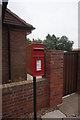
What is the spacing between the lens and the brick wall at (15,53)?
425 cm

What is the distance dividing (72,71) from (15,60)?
3.25m

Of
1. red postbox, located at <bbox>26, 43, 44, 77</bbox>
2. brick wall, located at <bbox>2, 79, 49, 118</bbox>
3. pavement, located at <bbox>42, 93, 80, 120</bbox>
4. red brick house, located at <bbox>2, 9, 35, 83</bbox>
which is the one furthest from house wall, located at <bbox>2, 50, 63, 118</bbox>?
red brick house, located at <bbox>2, 9, 35, 83</bbox>

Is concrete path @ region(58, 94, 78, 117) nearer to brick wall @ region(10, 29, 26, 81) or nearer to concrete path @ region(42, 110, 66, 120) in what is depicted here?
concrete path @ region(42, 110, 66, 120)

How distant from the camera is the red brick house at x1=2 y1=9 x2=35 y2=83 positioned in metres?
4.25

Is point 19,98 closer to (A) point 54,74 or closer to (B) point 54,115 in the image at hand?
(B) point 54,115

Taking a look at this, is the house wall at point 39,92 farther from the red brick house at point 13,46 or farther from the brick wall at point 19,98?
the red brick house at point 13,46

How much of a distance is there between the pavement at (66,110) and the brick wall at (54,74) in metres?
0.21

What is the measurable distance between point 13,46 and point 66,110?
4066mm

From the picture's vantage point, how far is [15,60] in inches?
182

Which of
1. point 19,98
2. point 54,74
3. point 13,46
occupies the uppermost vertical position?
point 13,46

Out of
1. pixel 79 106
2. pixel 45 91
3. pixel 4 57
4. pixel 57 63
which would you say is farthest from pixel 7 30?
pixel 79 106

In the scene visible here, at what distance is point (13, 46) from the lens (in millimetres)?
4574

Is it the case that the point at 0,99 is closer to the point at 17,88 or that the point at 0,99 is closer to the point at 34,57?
the point at 17,88

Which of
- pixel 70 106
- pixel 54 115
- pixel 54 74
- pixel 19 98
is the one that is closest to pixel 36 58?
pixel 54 74
